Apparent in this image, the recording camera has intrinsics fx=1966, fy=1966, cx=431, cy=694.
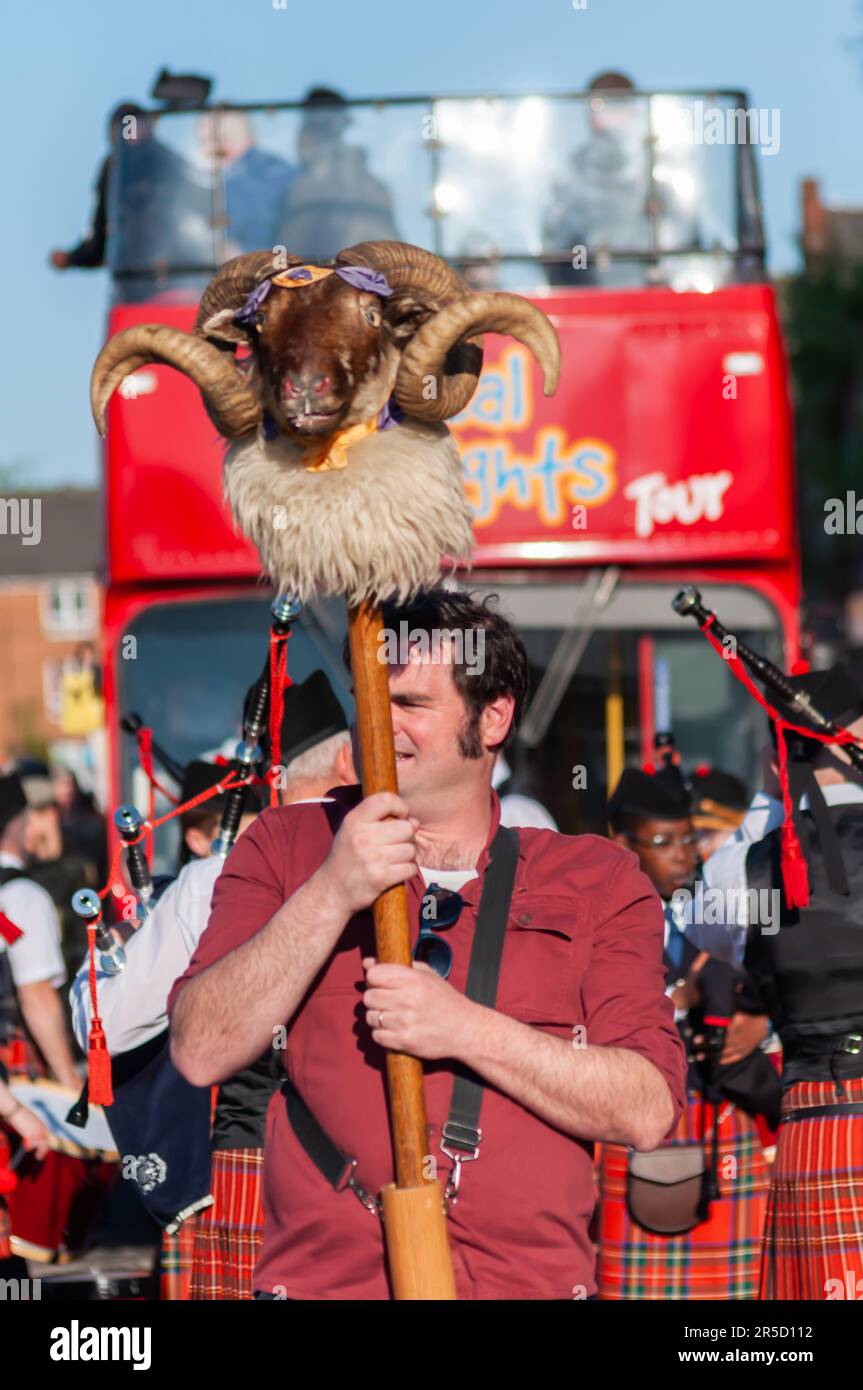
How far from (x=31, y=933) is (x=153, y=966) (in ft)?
9.50

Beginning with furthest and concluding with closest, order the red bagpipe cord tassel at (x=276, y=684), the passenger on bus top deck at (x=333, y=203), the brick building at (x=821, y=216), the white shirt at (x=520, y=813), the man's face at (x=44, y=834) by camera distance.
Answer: the brick building at (x=821, y=216), the man's face at (x=44, y=834), the passenger on bus top deck at (x=333, y=203), the white shirt at (x=520, y=813), the red bagpipe cord tassel at (x=276, y=684)

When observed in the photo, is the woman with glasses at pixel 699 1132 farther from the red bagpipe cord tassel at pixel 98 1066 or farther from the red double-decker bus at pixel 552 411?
the red bagpipe cord tassel at pixel 98 1066

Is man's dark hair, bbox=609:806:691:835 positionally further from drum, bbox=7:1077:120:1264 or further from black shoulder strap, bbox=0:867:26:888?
black shoulder strap, bbox=0:867:26:888

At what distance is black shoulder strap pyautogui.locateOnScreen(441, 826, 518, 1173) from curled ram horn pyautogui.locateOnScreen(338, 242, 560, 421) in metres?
0.69

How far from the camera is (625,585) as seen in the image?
301 inches

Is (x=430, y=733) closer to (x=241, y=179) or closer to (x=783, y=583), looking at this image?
(x=783, y=583)

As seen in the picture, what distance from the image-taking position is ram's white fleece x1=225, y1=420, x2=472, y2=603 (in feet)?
9.37

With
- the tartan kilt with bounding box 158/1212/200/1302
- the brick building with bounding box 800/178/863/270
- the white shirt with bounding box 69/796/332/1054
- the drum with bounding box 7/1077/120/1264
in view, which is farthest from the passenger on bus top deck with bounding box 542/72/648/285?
the brick building with bounding box 800/178/863/270

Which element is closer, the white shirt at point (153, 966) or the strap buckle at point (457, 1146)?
the strap buckle at point (457, 1146)

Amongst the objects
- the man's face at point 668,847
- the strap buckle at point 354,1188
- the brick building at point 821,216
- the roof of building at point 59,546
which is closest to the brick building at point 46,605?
the roof of building at point 59,546

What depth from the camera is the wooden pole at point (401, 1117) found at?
271 centimetres

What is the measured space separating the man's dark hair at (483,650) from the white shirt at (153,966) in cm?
131

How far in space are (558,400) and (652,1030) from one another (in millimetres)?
5094

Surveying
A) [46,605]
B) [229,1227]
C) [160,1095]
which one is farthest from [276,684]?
[46,605]
